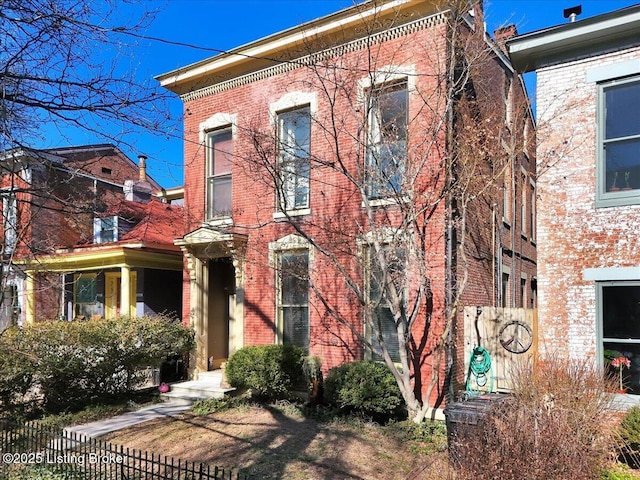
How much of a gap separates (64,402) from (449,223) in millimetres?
8344

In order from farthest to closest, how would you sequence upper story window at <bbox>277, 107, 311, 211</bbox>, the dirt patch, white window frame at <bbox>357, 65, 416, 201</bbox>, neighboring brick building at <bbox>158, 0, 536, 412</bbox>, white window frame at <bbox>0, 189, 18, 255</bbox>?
upper story window at <bbox>277, 107, 311, 211</bbox>, white window frame at <bbox>357, 65, 416, 201</bbox>, neighboring brick building at <bbox>158, 0, 536, 412</bbox>, the dirt patch, white window frame at <bbox>0, 189, 18, 255</bbox>

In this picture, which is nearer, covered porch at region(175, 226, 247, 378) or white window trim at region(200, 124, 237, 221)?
covered porch at region(175, 226, 247, 378)

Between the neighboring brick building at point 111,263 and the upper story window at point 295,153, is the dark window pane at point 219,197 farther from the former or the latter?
the upper story window at point 295,153

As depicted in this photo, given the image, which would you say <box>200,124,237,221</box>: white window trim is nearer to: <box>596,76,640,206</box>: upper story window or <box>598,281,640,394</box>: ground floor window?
<box>596,76,640,206</box>: upper story window

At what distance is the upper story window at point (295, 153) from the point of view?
10.6m

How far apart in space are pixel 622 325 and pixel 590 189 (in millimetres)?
2046

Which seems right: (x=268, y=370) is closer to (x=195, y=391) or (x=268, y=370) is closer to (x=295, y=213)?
(x=195, y=391)

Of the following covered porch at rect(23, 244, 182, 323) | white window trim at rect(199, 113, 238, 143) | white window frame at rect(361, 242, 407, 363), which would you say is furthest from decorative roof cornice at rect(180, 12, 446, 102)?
covered porch at rect(23, 244, 182, 323)

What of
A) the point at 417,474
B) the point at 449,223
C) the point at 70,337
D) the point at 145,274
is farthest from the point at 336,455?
the point at 145,274

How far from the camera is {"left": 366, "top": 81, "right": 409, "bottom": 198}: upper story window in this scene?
882 cm

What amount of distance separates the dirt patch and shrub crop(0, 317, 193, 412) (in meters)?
2.08

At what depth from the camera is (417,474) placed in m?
5.80

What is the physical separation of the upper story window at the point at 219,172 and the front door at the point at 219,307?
4.92 ft

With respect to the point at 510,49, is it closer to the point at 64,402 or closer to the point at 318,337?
the point at 318,337
